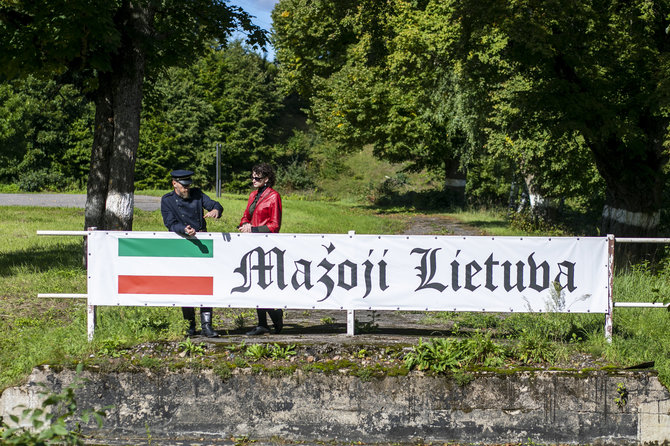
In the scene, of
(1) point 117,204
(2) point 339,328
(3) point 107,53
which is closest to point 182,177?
(2) point 339,328

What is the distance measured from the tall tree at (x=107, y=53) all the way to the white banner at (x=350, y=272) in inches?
216

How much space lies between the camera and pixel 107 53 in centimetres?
1194

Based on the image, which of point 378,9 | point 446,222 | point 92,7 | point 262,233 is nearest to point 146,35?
point 92,7

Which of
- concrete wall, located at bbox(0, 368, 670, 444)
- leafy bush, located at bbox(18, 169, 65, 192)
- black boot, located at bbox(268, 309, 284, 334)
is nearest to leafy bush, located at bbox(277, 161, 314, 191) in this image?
leafy bush, located at bbox(18, 169, 65, 192)

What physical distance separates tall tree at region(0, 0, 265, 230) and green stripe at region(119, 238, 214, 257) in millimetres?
5409

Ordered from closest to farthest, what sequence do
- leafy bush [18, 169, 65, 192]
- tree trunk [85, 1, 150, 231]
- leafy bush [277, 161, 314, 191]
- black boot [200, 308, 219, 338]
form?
1. black boot [200, 308, 219, 338]
2. tree trunk [85, 1, 150, 231]
3. leafy bush [18, 169, 65, 192]
4. leafy bush [277, 161, 314, 191]

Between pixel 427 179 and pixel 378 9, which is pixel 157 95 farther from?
pixel 427 179

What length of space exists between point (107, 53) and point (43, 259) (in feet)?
15.2

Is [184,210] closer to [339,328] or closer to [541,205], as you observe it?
[339,328]

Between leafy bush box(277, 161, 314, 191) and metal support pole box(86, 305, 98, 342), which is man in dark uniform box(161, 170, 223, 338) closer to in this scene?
metal support pole box(86, 305, 98, 342)

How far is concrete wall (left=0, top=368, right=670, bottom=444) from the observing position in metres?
6.22

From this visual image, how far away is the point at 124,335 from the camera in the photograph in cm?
710

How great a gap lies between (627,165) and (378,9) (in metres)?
11.8

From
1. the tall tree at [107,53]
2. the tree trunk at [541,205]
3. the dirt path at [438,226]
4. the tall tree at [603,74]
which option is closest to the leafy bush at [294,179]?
the dirt path at [438,226]
